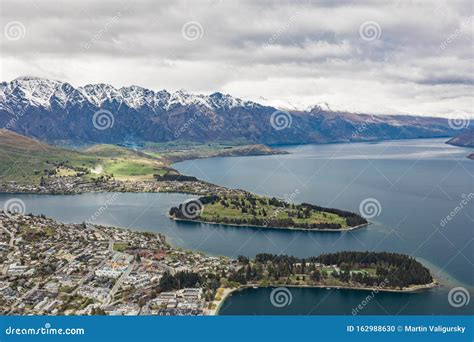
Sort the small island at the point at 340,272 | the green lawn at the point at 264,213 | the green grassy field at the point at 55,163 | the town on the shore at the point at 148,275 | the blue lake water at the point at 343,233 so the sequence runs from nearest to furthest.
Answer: the town on the shore at the point at 148,275 → the blue lake water at the point at 343,233 → the small island at the point at 340,272 → the green lawn at the point at 264,213 → the green grassy field at the point at 55,163

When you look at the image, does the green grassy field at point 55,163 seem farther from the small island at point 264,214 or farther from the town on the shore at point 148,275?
the town on the shore at point 148,275

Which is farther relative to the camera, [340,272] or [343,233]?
[343,233]

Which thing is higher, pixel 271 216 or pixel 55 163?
pixel 55 163

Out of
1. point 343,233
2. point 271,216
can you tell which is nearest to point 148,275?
point 343,233

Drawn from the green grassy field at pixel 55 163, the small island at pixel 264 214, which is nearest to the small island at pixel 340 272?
the small island at pixel 264 214

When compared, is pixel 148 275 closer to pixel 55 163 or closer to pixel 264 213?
pixel 264 213

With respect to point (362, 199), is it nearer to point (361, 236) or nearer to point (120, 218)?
point (361, 236)

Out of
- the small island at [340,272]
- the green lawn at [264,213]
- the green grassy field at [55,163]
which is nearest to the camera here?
the small island at [340,272]

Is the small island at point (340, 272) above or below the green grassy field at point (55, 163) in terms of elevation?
below
